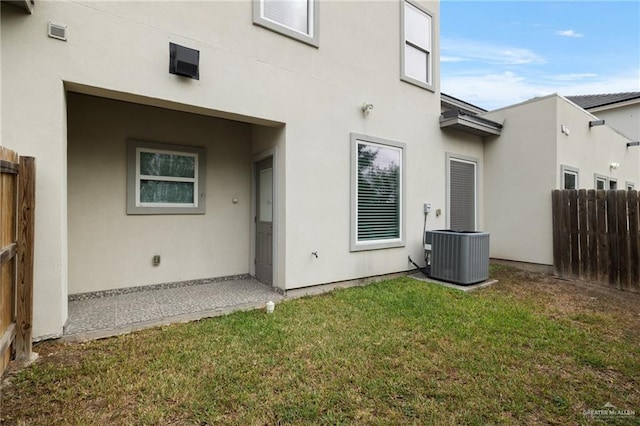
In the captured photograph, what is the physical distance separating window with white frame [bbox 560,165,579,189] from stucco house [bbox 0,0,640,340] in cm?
12

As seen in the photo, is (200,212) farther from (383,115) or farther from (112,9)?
(383,115)

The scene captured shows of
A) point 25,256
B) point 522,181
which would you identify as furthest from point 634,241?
point 25,256

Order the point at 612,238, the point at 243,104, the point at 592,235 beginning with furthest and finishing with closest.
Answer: the point at 592,235
the point at 612,238
the point at 243,104

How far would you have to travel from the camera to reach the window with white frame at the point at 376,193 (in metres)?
5.99

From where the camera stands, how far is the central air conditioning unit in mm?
5949

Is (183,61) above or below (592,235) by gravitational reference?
above

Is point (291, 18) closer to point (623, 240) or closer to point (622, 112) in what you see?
point (623, 240)

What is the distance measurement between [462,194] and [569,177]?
276cm

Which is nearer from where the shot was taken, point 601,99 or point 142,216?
point 142,216

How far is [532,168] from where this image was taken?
763 cm

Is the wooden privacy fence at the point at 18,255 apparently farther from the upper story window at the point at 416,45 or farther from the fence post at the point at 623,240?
the fence post at the point at 623,240

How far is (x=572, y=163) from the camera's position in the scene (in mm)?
7996

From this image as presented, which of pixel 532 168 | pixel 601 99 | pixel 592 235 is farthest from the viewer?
pixel 601 99

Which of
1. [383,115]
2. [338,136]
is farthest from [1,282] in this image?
[383,115]
